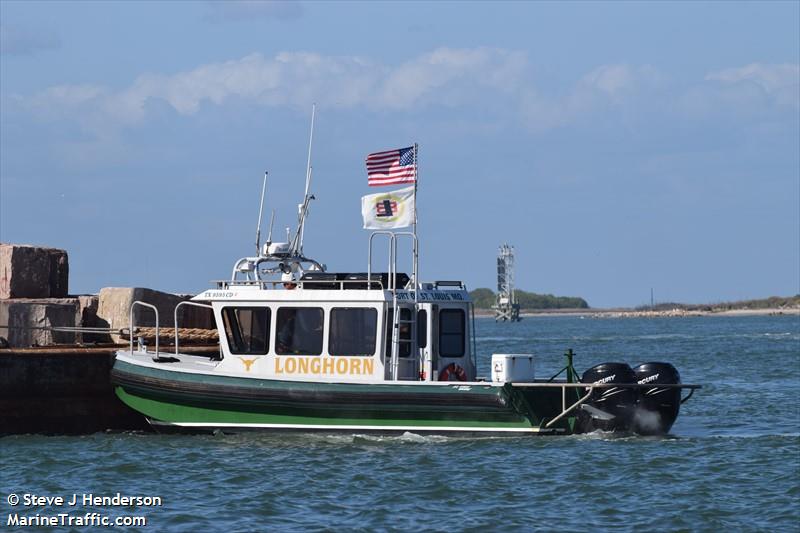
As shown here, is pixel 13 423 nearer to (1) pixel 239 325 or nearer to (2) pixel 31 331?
(2) pixel 31 331

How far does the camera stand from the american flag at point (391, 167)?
18.2m

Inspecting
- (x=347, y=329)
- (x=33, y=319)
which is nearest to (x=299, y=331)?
(x=347, y=329)

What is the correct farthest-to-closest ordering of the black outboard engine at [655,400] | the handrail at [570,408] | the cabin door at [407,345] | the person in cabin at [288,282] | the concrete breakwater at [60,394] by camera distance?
the concrete breakwater at [60,394], the person in cabin at [288,282], the black outboard engine at [655,400], the cabin door at [407,345], the handrail at [570,408]

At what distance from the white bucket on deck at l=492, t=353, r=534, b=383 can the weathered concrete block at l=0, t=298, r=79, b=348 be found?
23.1 feet

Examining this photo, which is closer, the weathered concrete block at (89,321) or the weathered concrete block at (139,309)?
the weathered concrete block at (89,321)

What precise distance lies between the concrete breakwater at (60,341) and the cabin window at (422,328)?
4.06 metres

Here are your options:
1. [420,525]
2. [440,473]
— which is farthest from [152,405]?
[420,525]

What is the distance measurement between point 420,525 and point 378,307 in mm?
4828

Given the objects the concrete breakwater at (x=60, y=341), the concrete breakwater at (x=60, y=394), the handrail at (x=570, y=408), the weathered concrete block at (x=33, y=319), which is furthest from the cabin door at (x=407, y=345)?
the weathered concrete block at (x=33, y=319)

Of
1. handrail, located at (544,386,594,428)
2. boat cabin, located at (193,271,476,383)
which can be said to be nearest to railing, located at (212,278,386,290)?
boat cabin, located at (193,271,476,383)

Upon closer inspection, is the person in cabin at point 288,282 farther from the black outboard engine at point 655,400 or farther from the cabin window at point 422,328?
the black outboard engine at point 655,400

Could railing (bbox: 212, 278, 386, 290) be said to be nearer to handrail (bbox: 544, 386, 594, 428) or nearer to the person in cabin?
the person in cabin

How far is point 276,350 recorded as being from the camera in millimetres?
18531

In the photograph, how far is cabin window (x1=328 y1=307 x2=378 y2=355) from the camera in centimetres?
1820
